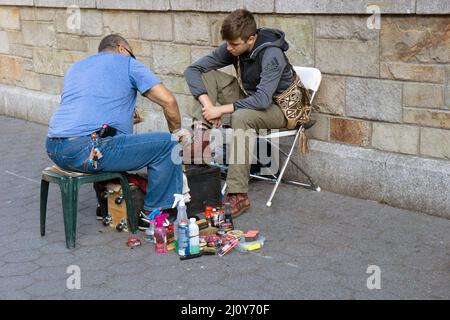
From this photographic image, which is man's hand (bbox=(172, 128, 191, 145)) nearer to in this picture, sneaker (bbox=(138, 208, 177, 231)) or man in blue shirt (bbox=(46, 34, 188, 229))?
man in blue shirt (bbox=(46, 34, 188, 229))

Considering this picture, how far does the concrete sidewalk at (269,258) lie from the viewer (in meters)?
4.19

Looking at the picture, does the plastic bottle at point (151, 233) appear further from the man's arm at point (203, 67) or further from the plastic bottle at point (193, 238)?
the man's arm at point (203, 67)

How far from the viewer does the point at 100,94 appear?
498 centimetres

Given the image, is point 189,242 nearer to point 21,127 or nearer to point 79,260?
point 79,260

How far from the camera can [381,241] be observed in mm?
4871

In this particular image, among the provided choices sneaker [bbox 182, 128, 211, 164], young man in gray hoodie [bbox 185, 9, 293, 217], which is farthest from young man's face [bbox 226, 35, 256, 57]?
sneaker [bbox 182, 128, 211, 164]

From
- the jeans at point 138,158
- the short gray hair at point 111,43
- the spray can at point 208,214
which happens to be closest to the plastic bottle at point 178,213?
the jeans at point 138,158

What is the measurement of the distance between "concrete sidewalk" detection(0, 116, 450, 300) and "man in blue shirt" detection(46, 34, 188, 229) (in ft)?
1.70

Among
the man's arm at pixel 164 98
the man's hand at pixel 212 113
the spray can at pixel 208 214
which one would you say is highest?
the man's arm at pixel 164 98

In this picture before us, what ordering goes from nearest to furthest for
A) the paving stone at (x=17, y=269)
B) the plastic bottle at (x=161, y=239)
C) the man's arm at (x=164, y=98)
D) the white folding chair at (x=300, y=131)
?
the paving stone at (x=17, y=269), the plastic bottle at (x=161, y=239), the man's arm at (x=164, y=98), the white folding chair at (x=300, y=131)

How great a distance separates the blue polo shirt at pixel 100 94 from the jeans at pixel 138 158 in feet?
0.31

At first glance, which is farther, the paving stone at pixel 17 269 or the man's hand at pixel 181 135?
the man's hand at pixel 181 135

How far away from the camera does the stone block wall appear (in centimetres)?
522

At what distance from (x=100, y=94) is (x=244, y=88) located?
1.30m
